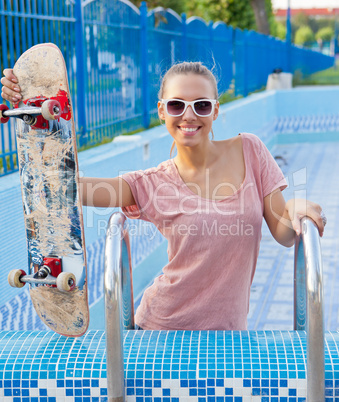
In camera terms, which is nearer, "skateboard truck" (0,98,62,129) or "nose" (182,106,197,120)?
"skateboard truck" (0,98,62,129)

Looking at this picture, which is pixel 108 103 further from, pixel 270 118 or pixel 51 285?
pixel 270 118

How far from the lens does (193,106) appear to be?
232cm

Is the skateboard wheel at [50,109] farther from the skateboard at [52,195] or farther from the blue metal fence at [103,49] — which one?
the blue metal fence at [103,49]

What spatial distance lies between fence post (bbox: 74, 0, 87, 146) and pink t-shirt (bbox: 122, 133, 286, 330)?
128 inches

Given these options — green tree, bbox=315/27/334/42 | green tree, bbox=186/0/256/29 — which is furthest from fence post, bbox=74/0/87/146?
green tree, bbox=315/27/334/42

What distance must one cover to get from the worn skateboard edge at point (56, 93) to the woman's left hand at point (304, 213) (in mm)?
820

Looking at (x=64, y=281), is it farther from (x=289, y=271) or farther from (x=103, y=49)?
(x=103, y=49)

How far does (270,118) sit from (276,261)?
356 inches

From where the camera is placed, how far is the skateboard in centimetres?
241

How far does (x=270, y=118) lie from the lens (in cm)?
1473

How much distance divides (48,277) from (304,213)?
1.02 m

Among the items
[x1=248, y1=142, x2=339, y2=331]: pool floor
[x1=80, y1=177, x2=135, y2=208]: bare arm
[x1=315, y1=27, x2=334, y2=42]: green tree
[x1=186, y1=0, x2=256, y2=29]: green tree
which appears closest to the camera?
[x1=80, y1=177, x2=135, y2=208]: bare arm

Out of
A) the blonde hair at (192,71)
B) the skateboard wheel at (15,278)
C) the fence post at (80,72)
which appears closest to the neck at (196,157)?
the blonde hair at (192,71)

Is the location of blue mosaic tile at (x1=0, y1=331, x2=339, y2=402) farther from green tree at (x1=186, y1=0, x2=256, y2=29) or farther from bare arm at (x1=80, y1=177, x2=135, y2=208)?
green tree at (x1=186, y1=0, x2=256, y2=29)
